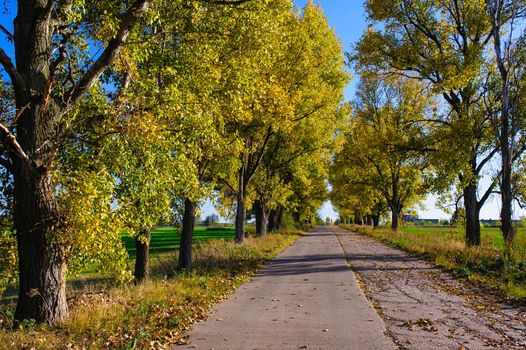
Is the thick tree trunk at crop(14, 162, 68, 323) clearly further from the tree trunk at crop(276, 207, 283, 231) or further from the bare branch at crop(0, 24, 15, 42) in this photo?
the tree trunk at crop(276, 207, 283, 231)

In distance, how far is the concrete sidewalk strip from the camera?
6383mm

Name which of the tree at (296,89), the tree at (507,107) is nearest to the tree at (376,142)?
the tree at (296,89)

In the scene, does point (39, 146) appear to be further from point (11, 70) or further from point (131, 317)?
point (131, 317)

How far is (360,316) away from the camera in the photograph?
8.06m

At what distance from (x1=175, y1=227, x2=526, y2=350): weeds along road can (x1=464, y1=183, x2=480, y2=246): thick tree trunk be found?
21.6ft

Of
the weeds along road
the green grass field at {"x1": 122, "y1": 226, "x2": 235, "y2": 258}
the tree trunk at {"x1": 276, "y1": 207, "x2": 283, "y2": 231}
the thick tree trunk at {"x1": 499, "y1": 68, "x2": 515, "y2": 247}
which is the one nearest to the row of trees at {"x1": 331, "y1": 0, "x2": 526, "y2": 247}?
the thick tree trunk at {"x1": 499, "y1": 68, "x2": 515, "y2": 247}

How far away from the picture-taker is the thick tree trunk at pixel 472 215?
1898 cm

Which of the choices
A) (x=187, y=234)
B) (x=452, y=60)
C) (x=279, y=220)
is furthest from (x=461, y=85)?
(x=279, y=220)

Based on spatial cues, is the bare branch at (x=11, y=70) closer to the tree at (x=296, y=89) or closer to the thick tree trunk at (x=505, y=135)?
the tree at (x=296, y=89)

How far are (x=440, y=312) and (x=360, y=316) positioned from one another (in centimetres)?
173

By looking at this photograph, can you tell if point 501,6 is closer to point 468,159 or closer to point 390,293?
point 468,159

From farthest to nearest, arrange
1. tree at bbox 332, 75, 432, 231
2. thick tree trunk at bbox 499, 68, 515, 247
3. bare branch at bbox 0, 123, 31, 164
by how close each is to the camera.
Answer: tree at bbox 332, 75, 432, 231, thick tree trunk at bbox 499, 68, 515, 247, bare branch at bbox 0, 123, 31, 164

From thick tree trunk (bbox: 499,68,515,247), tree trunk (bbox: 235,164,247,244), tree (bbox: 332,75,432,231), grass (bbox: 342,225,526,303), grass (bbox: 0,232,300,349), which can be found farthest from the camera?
tree (bbox: 332,75,432,231)

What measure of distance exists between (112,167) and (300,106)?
14406 mm
